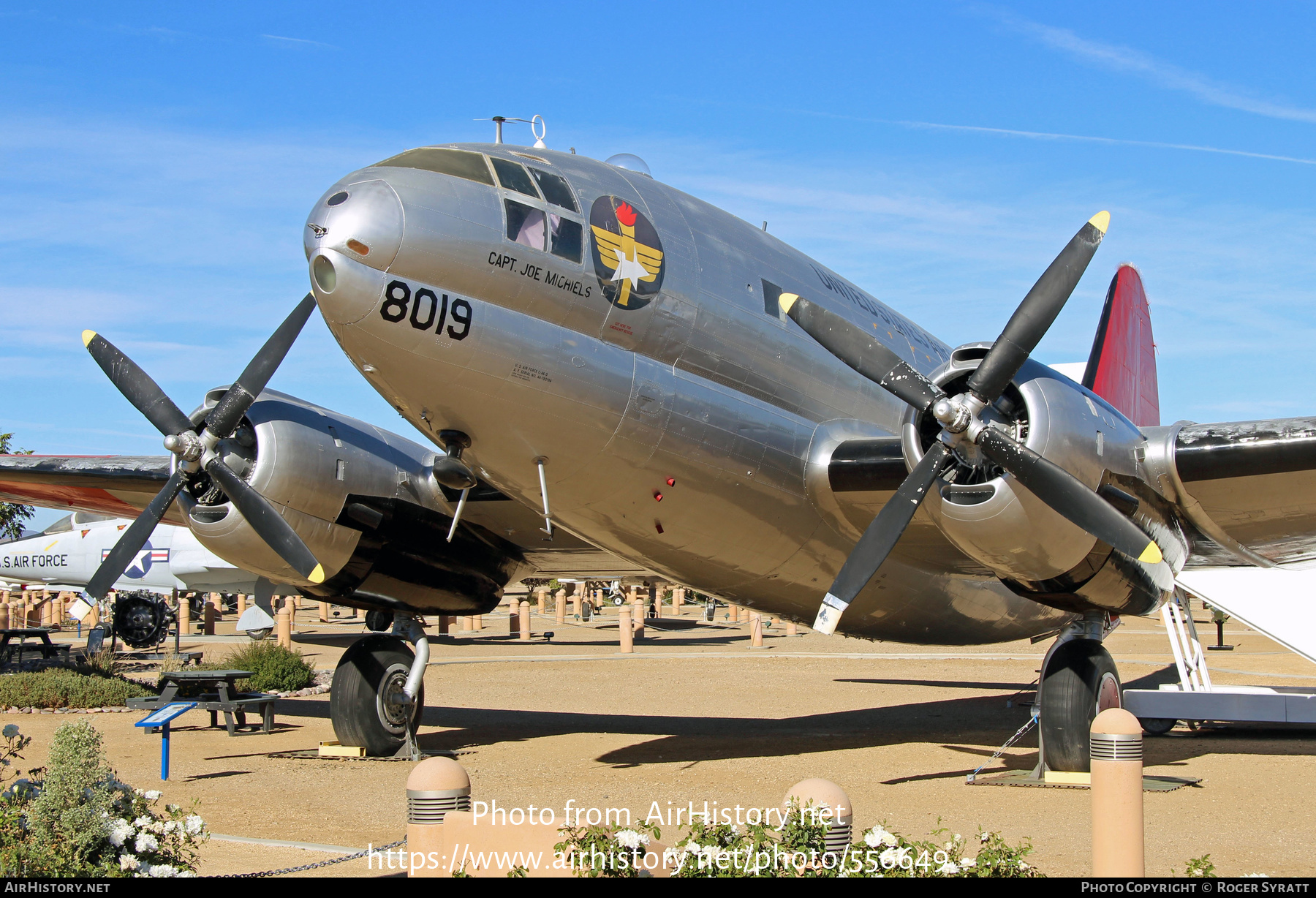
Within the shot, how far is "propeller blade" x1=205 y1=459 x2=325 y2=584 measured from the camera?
1212cm

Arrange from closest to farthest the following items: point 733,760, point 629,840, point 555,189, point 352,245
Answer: point 629,840 < point 352,245 < point 555,189 < point 733,760

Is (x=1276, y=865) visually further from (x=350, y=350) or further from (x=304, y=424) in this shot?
(x=304, y=424)

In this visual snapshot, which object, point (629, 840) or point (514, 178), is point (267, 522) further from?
point (629, 840)

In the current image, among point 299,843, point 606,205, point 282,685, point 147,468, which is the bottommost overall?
point 299,843

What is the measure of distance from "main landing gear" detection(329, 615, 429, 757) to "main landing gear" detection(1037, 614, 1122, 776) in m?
7.54

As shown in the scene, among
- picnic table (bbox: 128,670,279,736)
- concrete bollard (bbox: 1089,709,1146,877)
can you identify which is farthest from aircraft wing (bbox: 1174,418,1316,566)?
picnic table (bbox: 128,670,279,736)

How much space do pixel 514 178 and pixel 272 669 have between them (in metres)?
16.6

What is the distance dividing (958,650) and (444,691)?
74.0 ft

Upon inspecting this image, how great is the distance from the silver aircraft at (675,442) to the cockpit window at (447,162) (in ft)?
A: 0.10

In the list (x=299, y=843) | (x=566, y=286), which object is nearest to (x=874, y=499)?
(x=566, y=286)

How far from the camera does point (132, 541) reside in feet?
42.6

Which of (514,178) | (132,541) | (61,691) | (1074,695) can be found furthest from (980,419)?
(61,691)

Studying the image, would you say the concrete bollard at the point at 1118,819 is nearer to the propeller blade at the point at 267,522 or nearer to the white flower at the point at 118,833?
the white flower at the point at 118,833
